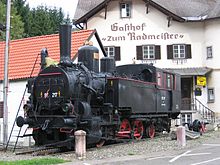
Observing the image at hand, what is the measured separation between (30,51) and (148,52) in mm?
13255

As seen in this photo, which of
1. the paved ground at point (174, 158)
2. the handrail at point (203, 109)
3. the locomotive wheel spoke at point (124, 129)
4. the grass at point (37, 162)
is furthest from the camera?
the handrail at point (203, 109)

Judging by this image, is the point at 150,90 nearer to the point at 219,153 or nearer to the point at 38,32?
the point at 219,153

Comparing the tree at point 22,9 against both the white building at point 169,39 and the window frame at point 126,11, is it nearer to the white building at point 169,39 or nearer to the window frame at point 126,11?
the white building at point 169,39

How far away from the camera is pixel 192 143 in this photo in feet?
52.6

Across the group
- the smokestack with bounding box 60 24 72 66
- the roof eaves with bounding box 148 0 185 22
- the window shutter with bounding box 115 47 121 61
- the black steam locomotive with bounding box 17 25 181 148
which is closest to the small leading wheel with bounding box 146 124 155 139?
the black steam locomotive with bounding box 17 25 181 148

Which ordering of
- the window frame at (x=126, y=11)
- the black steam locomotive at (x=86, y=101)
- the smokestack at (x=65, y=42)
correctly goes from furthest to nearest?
the window frame at (x=126, y=11), the smokestack at (x=65, y=42), the black steam locomotive at (x=86, y=101)

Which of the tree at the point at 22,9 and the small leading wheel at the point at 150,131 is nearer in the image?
the small leading wheel at the point at 150,131

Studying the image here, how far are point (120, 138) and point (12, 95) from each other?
5869 millimetres

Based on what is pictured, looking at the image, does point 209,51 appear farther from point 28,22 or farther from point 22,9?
point 22,9

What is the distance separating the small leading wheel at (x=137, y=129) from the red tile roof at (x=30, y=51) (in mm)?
4527

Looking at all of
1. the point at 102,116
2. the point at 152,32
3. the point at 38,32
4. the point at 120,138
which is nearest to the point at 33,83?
the point at 102,116

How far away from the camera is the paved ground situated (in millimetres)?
11141

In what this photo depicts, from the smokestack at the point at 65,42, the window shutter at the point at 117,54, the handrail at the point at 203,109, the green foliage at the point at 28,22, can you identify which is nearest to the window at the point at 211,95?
the handrail at the point at 203,109

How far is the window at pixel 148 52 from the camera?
33000 mm
